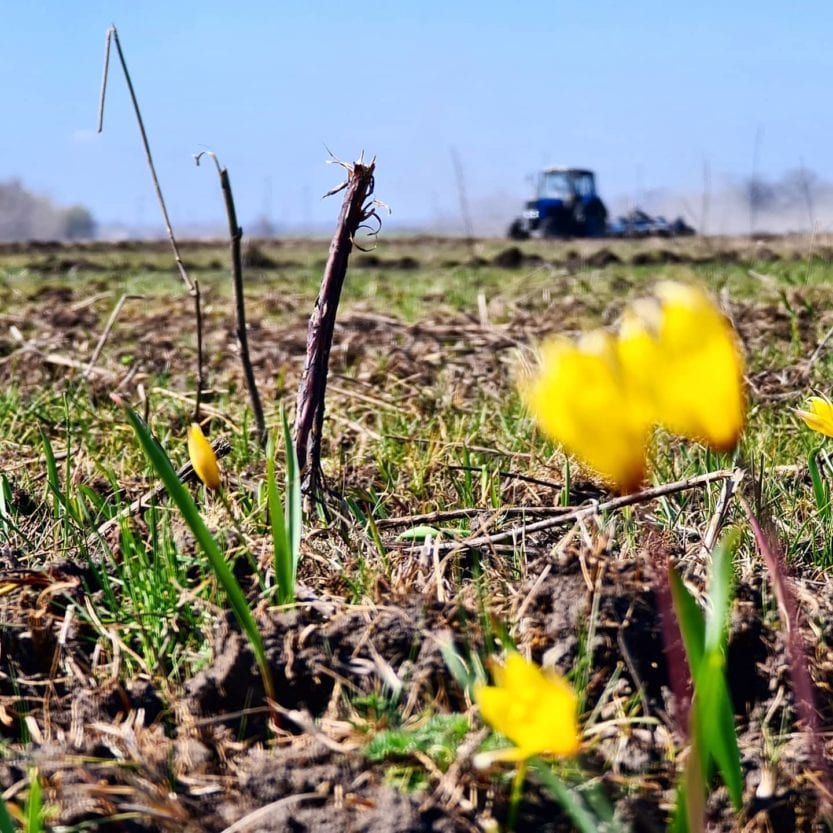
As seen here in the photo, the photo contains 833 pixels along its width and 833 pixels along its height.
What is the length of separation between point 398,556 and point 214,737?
1.55 ft

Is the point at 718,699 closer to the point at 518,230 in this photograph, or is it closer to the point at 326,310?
the point at 326,310

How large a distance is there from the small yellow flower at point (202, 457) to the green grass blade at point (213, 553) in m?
0.11

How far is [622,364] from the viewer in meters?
0.89

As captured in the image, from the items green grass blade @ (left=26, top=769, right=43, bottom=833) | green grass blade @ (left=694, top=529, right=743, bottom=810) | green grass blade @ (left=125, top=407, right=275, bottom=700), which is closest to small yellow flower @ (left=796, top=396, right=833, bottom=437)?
green grass blade @ (left=694, top=529, right=743, bottom=810)

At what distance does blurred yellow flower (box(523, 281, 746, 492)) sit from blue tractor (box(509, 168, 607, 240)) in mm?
22393

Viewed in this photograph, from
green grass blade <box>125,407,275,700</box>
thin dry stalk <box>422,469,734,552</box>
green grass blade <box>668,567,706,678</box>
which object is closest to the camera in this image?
green grass blade <box>668,567,706,678</box>

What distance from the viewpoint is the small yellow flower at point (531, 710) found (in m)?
0.86

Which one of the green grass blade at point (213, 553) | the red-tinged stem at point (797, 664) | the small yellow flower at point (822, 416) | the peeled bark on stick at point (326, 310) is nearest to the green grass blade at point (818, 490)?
the small yellow flower at point (822, 416)

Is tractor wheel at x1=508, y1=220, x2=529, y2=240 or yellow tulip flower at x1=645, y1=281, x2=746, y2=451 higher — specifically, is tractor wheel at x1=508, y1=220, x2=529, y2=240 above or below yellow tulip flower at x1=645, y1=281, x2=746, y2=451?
above

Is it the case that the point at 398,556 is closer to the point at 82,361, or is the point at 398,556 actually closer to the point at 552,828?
the point at 552,828

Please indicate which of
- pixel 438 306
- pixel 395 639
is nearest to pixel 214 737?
pixel 395 639

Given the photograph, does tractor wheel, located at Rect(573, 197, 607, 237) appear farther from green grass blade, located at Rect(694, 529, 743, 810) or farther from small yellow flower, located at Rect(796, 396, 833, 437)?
green grass blade, located at Rect(694, 529, 743, 810)

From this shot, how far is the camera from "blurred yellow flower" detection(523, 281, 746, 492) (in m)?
0.86

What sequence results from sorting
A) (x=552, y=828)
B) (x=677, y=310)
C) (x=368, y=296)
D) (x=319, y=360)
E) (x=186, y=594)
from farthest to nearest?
1. (x=368, y=296)
2. (x=319, y=360)
3. (x=186, y=594)
4. (x=552, y=828)
5. (x=677, y=310)
